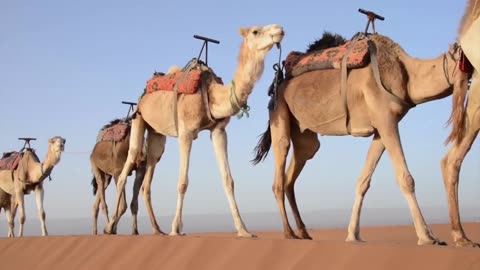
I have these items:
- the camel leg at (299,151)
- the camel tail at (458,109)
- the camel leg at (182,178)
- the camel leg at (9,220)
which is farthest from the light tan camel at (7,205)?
the camel tail at (458,109)

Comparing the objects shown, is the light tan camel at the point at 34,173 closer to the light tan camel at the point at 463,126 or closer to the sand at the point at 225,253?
the sand at the point at 225,253

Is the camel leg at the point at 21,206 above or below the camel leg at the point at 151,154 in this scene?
below

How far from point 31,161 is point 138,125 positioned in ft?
21.4

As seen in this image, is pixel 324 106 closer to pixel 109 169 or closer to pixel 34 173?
pixel 109 169

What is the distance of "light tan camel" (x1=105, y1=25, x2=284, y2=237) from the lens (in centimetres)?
838

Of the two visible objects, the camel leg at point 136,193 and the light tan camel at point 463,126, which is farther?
the camel leg at point 136,193

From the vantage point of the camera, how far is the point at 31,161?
1638 centimetres

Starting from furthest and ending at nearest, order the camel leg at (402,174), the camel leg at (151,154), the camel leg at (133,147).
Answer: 1. the camel leg at (133,147)
2. the camel leg at (151,154)
3. the camel leg at (402,174)

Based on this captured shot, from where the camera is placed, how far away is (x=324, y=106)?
766 centimetres

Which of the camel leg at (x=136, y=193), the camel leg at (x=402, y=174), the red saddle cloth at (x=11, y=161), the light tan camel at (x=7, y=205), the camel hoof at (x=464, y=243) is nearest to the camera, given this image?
the camel hoof at (x=464, y=243)

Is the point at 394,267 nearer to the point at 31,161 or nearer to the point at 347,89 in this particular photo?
the point at 347,89

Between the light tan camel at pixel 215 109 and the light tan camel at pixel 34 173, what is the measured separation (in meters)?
5.65

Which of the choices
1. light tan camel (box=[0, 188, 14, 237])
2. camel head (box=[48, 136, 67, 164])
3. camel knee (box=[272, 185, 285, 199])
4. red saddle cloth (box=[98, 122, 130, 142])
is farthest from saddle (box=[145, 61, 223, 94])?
light tan camel (box=[0, 188, 14, 237])

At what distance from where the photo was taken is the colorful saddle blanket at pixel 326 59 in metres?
7.33
